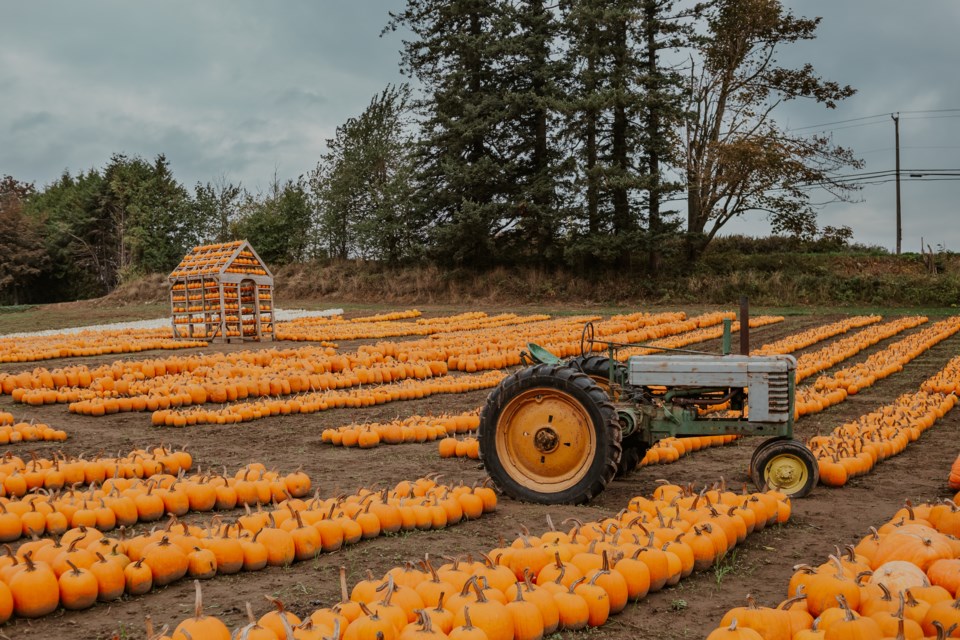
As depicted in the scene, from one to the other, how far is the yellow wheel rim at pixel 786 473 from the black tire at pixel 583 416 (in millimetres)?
1455

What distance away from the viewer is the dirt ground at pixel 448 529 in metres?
4.43

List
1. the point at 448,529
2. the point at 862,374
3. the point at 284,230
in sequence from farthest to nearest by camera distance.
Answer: the point at 284,230 < the point at 862,374 < the point at 448,529

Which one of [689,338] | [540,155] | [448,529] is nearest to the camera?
[448,529]

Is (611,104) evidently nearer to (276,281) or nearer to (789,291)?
Result: (789,291)

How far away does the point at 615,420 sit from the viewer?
6352mm

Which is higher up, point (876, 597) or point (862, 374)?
point (876, 597)

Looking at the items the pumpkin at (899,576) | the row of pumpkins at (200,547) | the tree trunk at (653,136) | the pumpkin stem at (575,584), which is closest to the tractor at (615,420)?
the row of pumpkins at (200,547)

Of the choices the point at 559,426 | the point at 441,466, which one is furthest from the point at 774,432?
the point at 441,466

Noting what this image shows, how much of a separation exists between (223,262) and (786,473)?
18729 mm

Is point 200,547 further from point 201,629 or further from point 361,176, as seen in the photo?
point 361,176

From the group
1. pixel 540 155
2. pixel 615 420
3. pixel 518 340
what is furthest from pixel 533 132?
pixel 615 420

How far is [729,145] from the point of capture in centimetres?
3278

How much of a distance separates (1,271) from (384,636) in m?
65.8

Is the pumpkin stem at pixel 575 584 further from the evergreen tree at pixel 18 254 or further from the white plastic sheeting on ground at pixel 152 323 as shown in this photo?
the evergreen tree at pixel 18 254
